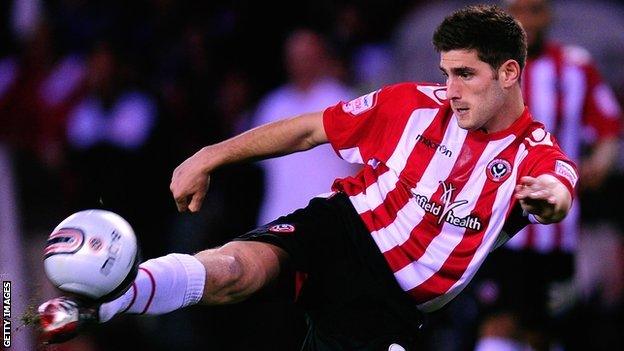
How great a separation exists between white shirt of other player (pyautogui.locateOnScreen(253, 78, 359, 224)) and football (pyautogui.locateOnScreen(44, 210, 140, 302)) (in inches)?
135

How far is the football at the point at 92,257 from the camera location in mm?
4445

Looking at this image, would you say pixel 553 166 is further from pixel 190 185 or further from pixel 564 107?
pixel 564 107

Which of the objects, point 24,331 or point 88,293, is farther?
point 24,331

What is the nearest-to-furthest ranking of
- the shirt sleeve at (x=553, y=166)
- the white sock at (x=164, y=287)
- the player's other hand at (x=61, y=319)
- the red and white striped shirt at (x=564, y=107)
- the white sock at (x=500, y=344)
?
the player's other hand at (x=61, y=319) → the white sock at (x=164, y=287) → the shirt sleeve at (x=553, y=166) → the white sock at (x=500, y=344) → the red and white striped shirt at (x=564, y=107)

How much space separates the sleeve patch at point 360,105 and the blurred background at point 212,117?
1.82m

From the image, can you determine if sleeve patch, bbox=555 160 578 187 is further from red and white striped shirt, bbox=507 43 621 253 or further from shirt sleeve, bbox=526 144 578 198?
red and white striped shirt, bbox=507 43 621 253

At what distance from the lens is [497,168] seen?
5.17 metres

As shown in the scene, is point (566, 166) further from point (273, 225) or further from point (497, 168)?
point (273, 225)

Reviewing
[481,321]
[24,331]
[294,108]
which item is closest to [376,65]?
[294,108]

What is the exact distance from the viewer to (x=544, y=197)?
4520 millimetres

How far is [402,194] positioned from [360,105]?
0.41 m

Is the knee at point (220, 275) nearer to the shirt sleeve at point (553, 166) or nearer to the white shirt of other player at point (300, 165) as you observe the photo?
the shirt sleeve at point (553, 166)

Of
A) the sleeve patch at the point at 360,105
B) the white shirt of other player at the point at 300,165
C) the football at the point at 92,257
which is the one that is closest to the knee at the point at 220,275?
the football at the point at 92,257

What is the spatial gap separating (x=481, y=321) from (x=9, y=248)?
2684 mm
